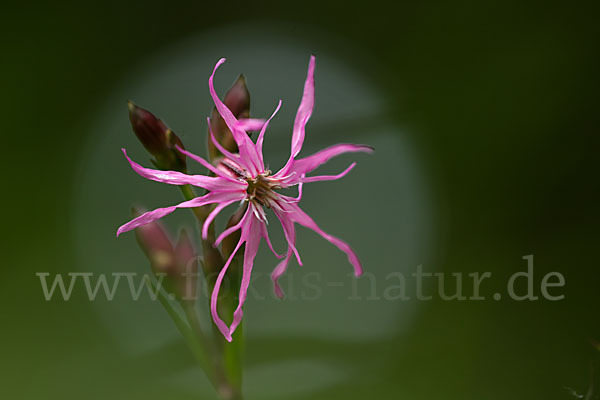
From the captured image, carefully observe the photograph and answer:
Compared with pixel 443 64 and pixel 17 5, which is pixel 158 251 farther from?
pixel 17 5

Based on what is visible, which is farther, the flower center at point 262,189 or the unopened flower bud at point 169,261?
the unopened flower bud at point 169,261

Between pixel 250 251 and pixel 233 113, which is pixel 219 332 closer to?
pixel 250 251

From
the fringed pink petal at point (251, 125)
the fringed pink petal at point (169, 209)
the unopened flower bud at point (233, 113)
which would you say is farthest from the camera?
the unopened flower bud at point (233, 113)

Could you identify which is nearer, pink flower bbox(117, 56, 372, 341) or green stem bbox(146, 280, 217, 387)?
pink flower bbox(117, 56, 372, 341)

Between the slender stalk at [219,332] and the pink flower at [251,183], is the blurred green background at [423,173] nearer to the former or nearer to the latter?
the slender stalk at [219,332]

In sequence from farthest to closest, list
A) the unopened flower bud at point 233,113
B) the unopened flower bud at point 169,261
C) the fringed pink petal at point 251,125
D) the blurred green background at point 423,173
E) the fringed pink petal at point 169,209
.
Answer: the blurred green background at point 423,173 < the unopened flower bud at point 169,261 < the unopened flower bud at point 233,113 < the fringed pink petal at point 251,125 < the fringed pink petal at point 169,209

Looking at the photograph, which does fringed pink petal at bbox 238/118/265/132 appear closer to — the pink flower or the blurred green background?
the pink flower

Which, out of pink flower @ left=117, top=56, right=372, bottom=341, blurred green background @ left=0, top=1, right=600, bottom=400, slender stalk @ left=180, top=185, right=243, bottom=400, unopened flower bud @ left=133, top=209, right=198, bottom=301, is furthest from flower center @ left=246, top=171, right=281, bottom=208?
blurred green background @ left=0, top=1, right=600, bottom=400

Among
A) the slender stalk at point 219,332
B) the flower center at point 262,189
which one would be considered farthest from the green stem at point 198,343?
the flower center at point 262,189
